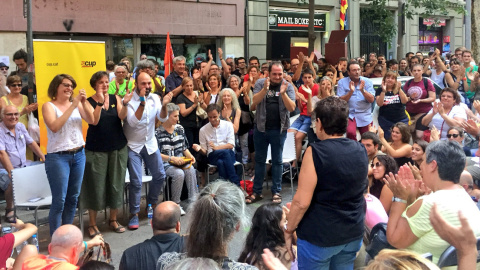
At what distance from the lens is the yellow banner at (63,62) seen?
6787 mm

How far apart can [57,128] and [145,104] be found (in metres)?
1.23

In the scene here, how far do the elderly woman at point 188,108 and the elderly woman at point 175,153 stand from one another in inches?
32.5

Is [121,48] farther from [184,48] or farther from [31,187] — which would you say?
[31,187]

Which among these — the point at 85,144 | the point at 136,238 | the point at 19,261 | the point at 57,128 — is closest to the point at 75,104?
the point at 57,128

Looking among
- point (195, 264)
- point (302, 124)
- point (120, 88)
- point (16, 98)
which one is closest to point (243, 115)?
point (302, 124)

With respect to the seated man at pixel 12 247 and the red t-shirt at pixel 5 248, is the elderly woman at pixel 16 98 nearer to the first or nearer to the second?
the seated man at pixel 12 247

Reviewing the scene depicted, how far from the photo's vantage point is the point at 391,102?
927cm

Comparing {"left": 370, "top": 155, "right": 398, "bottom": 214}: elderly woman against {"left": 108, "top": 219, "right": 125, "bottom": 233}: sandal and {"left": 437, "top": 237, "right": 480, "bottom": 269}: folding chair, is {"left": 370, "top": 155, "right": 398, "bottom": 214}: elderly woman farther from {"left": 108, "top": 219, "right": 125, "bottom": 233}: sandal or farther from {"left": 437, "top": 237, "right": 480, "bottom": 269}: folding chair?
{"left": 108, "top": 219, "right": 125, "bottom": 233}: sandal

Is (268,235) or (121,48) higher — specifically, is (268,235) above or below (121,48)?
below

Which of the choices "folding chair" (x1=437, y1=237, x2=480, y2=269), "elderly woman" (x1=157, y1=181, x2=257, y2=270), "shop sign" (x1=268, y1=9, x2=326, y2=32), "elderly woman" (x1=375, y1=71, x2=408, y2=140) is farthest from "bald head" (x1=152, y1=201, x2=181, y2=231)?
"shop sign" (x1=268, y1=9, x2=326, y2=32)

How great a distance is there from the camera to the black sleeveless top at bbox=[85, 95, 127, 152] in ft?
20.7

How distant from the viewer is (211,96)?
9133mm

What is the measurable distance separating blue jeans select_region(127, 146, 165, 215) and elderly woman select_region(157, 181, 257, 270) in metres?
3.85

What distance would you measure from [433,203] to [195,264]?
4.90 ft
